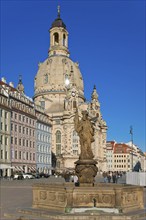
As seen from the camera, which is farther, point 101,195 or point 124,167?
point 124,167

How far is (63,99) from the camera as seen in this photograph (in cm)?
12962

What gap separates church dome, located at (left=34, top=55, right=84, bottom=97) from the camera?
12912cm

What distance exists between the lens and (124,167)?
187m

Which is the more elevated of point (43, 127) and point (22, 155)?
point (43, 127)

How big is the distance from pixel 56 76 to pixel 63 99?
7.75 m

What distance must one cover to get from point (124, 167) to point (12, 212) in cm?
17172

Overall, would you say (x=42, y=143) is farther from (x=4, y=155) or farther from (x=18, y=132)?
(x=4, y=155)

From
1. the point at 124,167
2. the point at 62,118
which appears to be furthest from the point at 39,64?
the point at 124,167

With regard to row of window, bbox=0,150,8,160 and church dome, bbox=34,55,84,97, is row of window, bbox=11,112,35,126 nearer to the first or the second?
row of window, bbox=0,150,8,160

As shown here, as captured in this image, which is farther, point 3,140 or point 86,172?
point 3,140

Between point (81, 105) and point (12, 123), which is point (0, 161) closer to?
point (12, 123)

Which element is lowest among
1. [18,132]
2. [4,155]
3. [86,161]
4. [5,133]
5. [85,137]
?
[4,155]

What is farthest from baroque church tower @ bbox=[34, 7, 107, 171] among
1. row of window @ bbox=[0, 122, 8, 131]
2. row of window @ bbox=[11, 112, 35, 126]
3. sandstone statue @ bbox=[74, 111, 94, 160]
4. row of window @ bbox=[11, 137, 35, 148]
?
sandstone statue @ bbox=[74, 111, 94, 160]

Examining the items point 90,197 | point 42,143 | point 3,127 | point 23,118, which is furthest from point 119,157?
point 90,197
